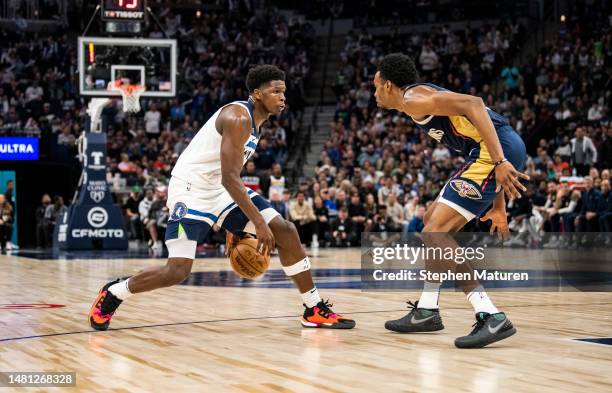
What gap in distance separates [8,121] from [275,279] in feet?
48.6

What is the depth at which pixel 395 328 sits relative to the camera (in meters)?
6.04

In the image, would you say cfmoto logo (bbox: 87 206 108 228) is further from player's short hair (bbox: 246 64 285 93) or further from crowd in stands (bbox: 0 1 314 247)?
player's short hair (bbox: 246 64 285 93)

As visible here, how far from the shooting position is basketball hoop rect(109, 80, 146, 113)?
16.5 metres

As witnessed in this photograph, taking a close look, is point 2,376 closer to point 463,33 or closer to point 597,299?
point 597,299

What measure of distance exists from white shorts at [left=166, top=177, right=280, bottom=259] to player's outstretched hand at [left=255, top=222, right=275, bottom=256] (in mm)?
346

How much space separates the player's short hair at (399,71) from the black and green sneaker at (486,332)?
1.47 meters

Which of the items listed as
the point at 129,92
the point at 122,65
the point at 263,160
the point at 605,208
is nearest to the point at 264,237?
the point at 129,92

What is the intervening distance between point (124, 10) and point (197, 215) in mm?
10827

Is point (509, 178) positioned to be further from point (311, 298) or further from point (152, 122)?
point (152, 122)

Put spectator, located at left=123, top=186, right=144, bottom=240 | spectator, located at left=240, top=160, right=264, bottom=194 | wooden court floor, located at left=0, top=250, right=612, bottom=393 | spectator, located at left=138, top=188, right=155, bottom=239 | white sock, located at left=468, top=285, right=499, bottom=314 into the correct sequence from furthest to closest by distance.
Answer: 1. spectator, located at left=123, top=186, right=144, bottom=240
2. spectator, located at left=240, top=160, right=264, bottom=194
3. spectator, located at left=138, top=188, right=155, bottom=239
4. white sock, located at left=468, top=285, right=499, bottom=314
5. wooden court floor, located at left=0, top=250, right=612, bottom=393

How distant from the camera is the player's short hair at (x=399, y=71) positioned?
231 inches

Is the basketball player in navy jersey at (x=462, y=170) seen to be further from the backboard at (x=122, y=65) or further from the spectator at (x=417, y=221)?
the spectator at (x=417, y=221)

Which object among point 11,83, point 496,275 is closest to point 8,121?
point 11,83

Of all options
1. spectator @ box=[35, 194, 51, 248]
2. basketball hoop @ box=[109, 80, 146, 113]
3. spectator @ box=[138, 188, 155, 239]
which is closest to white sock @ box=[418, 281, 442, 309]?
basketball hoop @ box=[109, 80, 146, 113]
